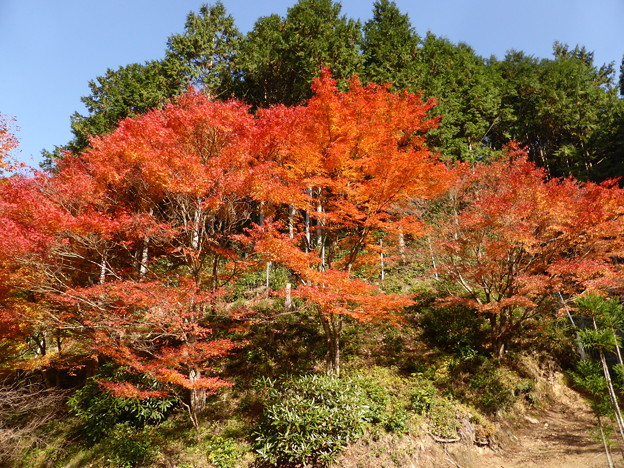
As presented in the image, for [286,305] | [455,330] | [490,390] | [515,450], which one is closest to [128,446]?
[286,305]

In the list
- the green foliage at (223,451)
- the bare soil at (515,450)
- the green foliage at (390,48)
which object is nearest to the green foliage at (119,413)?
the green foliage at (223,451)

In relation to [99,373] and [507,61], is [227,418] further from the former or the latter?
[507,61]

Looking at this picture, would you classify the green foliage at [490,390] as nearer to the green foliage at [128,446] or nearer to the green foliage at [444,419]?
the green foliage at [444,419]

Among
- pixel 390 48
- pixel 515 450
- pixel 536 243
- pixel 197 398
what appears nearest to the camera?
pixel 515 450

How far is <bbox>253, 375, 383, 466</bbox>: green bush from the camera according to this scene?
300 inches

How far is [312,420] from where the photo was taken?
26.5ft

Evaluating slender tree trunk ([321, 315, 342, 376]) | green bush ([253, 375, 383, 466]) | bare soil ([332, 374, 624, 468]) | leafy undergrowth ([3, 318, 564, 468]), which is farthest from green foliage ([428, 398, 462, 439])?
slender tree trunk ([321, 315, 342, 376])

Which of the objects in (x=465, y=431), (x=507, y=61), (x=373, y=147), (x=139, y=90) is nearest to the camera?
(x=465, y=431)

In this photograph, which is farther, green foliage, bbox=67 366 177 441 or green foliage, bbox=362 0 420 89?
green foliage, bbox=362 0 420 89

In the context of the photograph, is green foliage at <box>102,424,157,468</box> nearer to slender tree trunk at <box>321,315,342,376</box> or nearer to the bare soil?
the bare soil

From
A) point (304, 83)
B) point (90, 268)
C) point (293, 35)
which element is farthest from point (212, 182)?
point (293, 35)

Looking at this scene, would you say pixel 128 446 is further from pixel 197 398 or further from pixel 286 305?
pixel 286 305

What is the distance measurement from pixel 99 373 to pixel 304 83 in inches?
726

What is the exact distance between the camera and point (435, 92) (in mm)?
20766
